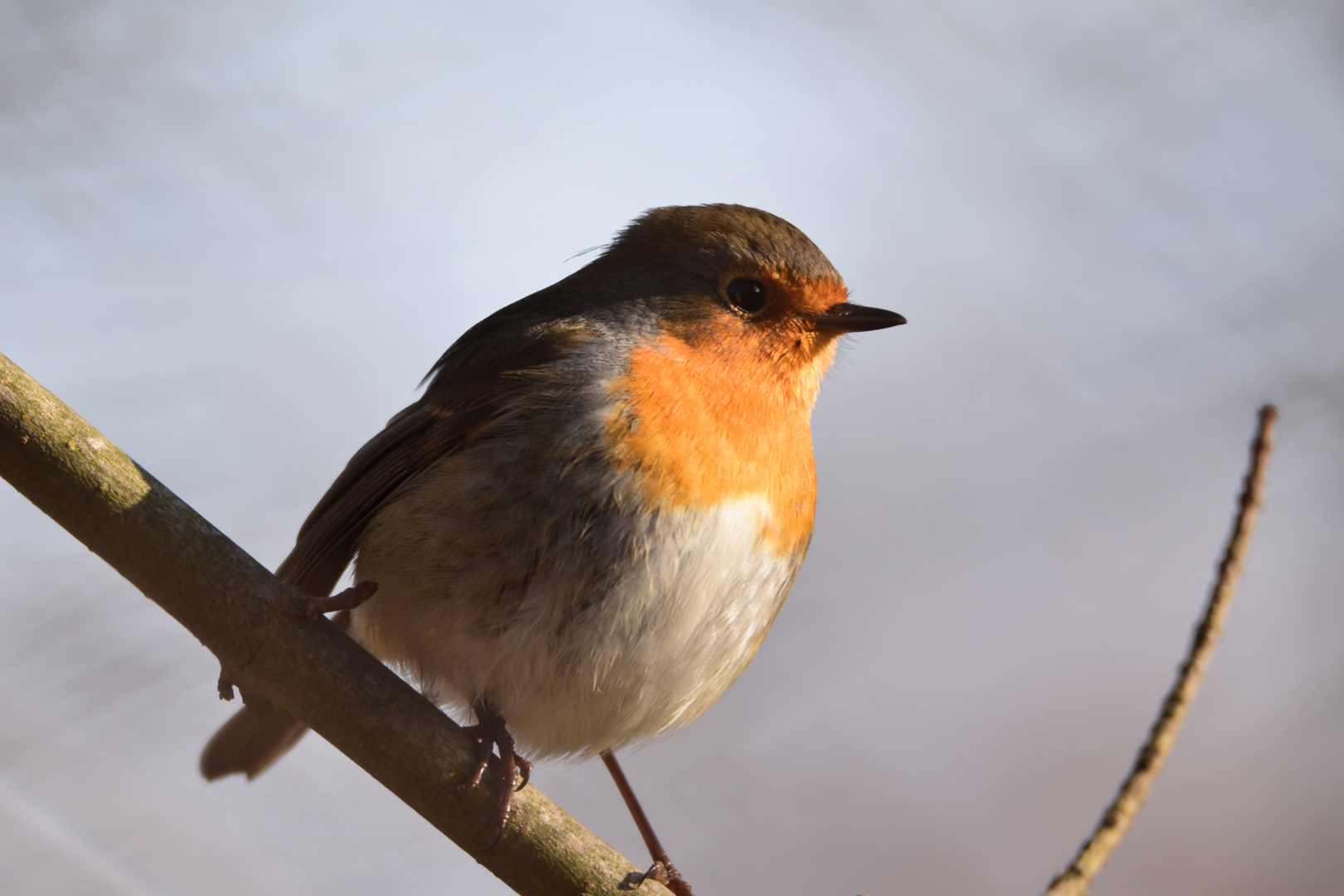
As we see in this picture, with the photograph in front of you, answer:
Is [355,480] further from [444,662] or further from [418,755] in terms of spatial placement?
[418,755]

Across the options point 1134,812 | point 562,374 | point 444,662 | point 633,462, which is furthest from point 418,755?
point 1134,812

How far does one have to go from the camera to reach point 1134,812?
1022mm

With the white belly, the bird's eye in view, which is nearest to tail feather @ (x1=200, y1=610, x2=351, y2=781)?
the white belly

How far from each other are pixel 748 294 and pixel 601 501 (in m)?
0.54

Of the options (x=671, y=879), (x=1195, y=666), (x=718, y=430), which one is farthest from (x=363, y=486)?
(x=1195, y=666)

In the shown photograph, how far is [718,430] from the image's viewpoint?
1.50m

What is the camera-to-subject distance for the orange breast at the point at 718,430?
1.41 m

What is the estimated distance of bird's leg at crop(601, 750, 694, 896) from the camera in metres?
1.68

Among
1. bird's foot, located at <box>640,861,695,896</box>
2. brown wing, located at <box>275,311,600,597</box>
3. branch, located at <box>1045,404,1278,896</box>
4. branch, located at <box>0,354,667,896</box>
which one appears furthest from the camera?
bird's foot, located at <box>640,861,695,896</box>

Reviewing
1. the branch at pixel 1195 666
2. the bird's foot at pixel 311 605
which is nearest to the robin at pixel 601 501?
the bird's foot at pixel 311 605

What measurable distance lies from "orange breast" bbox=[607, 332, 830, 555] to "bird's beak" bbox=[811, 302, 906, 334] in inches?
2.6

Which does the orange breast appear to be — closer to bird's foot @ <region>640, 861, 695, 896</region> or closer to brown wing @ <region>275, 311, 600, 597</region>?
brown wing @ <region>275, 311, 600, 597</region>

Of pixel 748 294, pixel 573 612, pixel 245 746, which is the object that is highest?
pixel 748 294

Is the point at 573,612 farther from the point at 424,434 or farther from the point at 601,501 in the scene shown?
the point at 424,434
